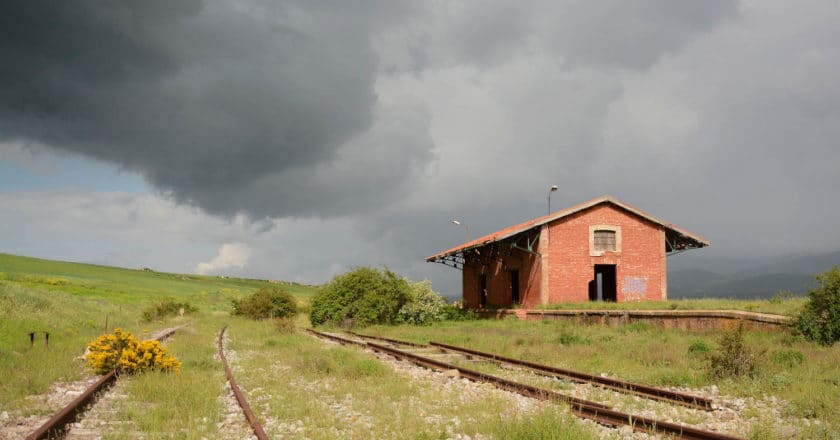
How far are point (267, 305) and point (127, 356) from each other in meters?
27.6

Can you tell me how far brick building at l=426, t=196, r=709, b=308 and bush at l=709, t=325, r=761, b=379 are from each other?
17.0m

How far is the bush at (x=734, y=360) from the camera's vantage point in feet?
32.4

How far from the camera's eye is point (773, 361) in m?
11.1

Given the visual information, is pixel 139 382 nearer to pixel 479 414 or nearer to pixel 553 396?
pixel 479 414

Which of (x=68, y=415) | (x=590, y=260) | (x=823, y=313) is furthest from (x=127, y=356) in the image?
(x=590, y=260)

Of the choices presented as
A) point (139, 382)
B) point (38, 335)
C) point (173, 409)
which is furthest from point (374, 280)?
point (173, 409)

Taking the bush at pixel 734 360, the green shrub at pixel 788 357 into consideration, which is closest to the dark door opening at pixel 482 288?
the green shrub at pixel 788 357

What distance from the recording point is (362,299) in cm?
2809

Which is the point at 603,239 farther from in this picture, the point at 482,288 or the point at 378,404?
the point at 378,404

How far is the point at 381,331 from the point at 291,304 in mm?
16161

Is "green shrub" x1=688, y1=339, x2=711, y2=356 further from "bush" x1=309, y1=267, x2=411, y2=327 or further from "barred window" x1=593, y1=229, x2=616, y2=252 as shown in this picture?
"bush" x1=309, y1=267, x2=411, y2=327

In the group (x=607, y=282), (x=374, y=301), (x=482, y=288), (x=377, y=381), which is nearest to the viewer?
Result: (x=377, y=381)

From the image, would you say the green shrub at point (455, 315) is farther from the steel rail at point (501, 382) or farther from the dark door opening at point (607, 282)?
the steel rail at point (501, 382)

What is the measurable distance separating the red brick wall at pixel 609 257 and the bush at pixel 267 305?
18.9 metres
